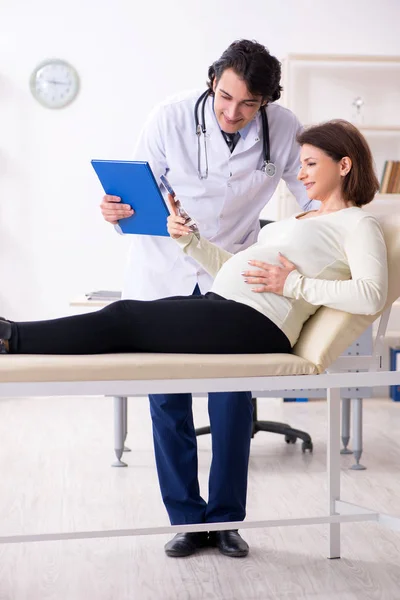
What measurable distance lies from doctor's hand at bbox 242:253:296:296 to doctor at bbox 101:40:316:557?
38 cm

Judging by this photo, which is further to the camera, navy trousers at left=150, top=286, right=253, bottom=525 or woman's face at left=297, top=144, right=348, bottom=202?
navy trousers at left=150, top=286, right=253, bottom=525

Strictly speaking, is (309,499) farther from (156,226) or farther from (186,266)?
(156,226)

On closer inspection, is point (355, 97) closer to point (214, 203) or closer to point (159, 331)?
point (214, 203)

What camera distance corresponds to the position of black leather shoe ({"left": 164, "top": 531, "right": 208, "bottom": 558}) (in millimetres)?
2113

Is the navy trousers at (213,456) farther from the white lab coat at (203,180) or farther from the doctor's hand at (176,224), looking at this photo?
the doctor's hand at (176,224)

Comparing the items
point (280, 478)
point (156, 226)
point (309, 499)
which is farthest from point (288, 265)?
point (280, 478)

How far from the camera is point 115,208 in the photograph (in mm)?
2059

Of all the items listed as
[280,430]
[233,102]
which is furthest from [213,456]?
[280,430]

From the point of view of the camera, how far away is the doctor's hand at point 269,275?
5.99ft

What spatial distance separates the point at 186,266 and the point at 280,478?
Answer: 0.98 meters

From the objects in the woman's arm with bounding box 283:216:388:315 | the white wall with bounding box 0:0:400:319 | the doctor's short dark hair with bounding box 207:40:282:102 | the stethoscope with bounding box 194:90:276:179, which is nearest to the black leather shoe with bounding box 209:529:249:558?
the woman's arm with bounding box 283:216:388:315

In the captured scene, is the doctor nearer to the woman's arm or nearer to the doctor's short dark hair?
the doctor's short dark hair

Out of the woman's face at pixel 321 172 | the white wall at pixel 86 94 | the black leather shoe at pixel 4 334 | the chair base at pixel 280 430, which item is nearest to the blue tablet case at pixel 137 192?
the woman's face at pixel 321 172

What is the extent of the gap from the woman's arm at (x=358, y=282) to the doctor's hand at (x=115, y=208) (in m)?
0.47
